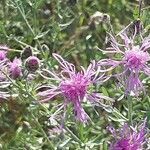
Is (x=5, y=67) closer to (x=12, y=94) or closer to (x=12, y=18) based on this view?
(x=12, y=94)

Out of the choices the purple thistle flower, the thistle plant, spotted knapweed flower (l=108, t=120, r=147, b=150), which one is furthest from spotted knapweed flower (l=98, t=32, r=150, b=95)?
the purple thistle flower

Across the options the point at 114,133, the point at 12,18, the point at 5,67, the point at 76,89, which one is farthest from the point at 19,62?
the point at 12,18

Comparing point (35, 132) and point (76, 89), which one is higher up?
point (76, 89)

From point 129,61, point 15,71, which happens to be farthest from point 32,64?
point 129,61

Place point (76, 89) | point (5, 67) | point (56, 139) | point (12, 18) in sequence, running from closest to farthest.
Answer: point (76, 89) < point (5, 67) < point (56, 139) < point (12, 18)

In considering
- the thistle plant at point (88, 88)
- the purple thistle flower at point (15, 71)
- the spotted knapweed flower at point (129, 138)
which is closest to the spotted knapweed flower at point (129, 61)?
the thistle plant at point (88, 88)

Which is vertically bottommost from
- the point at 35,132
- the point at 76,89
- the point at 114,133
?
the point at 35,132
